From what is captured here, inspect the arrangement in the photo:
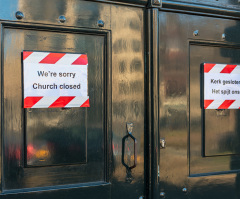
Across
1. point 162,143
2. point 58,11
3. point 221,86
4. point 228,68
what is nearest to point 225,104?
point 221,86

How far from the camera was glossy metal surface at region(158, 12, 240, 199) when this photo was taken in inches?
76.6

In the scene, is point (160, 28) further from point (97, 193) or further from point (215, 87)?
point (97, 193)

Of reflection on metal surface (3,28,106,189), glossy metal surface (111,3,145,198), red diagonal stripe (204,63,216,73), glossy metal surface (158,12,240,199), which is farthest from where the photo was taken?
red diagonal stripe (204,63,216,73)

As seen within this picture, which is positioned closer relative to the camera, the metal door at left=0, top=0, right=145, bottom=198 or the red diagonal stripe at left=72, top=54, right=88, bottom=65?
the metal door at left=0, top=0, right=145, bottom=198

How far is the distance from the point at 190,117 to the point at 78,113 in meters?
0.76

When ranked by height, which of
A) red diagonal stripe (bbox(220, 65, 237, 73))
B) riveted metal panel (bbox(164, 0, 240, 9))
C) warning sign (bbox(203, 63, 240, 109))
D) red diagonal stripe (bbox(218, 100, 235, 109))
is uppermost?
riveted metal panel (bbox(164, 0, 240, 9))

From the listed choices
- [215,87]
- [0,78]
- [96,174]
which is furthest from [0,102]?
[215,87]

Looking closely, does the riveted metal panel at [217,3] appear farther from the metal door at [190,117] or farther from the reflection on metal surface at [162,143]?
the reflection on metal surface at [162,143]

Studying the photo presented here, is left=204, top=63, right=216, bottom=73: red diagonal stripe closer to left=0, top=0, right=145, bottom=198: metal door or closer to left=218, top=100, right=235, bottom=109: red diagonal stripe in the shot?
left=218, top=100, right=235, bottom=109: red diagonal stripe

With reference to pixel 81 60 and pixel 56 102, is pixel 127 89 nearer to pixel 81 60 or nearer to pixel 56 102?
pixel 81 60

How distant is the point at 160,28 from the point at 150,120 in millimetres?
584

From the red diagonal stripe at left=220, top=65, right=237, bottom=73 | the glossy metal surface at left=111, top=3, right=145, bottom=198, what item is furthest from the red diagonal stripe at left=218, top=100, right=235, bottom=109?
the glossy metal surface at left=111, top=3, right=145, bottom=198

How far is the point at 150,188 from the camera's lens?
187cm

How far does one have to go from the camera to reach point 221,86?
6.88 feet
